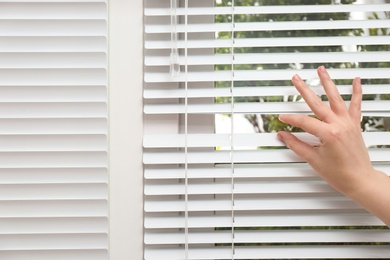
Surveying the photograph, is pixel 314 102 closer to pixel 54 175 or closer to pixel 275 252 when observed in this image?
pixel 275 252

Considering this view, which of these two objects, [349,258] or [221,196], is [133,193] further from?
[349,258]

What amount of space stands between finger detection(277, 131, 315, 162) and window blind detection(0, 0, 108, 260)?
390mm

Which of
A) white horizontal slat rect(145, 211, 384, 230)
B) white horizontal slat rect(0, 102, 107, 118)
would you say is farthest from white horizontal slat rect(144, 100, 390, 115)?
white horizontal slat rect(145, 211, 384, 230)

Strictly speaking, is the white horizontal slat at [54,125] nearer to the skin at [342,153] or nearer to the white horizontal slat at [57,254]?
the white horizontal slat at [57,254]

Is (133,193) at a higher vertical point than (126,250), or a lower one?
higher

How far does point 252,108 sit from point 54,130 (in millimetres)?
434

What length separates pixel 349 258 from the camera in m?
1.20

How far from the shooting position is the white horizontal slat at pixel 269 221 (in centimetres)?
118

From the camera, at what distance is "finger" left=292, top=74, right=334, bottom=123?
1.11 metres

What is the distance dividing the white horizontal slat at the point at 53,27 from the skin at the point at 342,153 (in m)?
0.46

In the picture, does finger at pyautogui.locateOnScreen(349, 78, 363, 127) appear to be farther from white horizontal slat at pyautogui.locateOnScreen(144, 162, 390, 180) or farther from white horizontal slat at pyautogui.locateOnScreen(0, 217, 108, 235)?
white horizontal slat at pyautogui.locateOnScreen(0, 217, 108, 235)

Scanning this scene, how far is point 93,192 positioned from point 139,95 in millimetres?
237

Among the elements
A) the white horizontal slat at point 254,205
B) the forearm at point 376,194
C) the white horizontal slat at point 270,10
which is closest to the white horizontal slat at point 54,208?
the white horizontal slat at point 254,205

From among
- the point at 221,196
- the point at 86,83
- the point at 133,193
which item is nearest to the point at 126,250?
the point at 133,193
